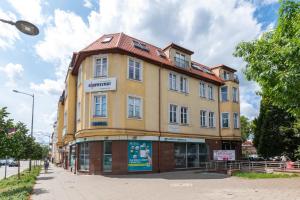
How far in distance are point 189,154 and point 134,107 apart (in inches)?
317

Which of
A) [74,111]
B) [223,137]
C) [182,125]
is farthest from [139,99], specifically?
[223,137]

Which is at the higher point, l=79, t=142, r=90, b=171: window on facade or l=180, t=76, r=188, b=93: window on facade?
l=180, t=76, r=188, b=93: window on facade

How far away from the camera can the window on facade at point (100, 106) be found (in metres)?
24.0

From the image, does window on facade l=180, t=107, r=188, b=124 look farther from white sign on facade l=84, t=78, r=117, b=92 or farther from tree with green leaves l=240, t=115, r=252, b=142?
tree with green leaves l=240, t=115, r=252, b=142

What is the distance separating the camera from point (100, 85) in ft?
79.6

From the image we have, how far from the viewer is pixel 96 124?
936 inches

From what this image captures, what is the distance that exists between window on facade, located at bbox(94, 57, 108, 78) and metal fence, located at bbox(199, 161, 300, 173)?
1260 centimetres

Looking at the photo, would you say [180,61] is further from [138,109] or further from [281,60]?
[281,60]

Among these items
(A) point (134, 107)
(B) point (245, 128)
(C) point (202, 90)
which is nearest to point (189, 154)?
(C) point (202, 90)

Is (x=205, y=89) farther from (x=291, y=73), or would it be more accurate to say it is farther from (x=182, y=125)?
(x=291, y=73)

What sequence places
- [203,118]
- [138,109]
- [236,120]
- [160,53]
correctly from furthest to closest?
1. [236,120]
2. [203,118]
3. [160,53]
4. [138,109]

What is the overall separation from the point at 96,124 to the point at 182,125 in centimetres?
881

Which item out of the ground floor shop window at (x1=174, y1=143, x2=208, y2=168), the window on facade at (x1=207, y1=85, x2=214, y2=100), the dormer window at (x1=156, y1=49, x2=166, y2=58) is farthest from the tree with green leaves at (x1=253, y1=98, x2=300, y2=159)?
the dormer window at (x1=156, y1=49, x2=166, y2=58)

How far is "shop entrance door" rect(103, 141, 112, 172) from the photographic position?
23.6 m
